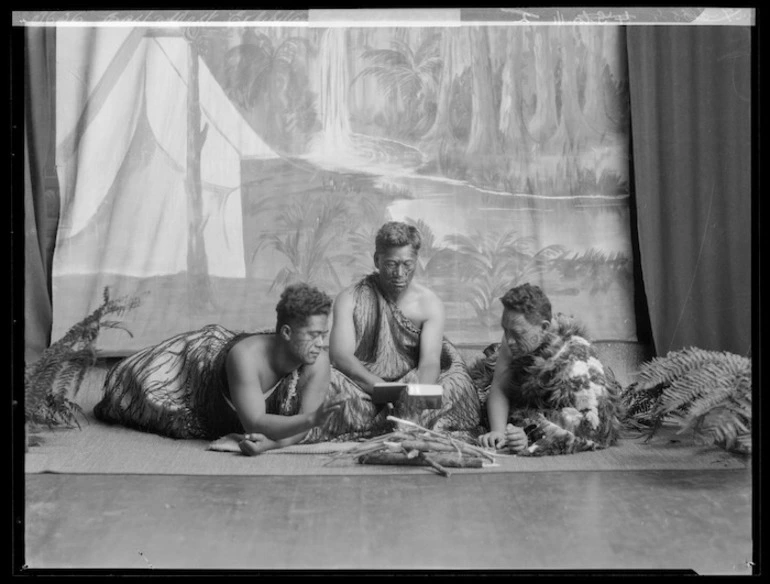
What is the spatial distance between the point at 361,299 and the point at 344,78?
112 cm

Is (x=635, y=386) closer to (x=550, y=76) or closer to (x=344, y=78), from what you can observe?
(x=550, y=76)

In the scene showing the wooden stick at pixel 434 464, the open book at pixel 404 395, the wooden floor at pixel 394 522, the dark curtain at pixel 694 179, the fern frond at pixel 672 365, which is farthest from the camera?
the fern frond at pixel 672 365

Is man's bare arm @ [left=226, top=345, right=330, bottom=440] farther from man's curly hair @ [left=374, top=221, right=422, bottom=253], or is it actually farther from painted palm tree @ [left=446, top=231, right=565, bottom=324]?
painted palm tree @ [left=446, top=231, right=565, bottom=324]

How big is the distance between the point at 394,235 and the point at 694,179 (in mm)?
1550

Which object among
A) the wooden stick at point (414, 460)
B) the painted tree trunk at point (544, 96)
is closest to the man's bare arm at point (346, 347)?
the wooden stick at point (414, 460)

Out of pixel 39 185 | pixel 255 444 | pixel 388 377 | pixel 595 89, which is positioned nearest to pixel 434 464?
pixel 388 377

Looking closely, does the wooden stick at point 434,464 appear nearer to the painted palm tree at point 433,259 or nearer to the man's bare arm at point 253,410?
the man's bare arm at point 253,410

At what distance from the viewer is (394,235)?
5.82 m

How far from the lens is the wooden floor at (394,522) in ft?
15.8

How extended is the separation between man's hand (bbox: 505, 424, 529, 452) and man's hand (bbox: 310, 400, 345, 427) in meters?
0.86

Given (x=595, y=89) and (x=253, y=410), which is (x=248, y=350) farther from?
(x=595, y=89)

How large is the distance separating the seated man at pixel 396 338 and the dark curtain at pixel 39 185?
147 cm
